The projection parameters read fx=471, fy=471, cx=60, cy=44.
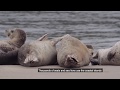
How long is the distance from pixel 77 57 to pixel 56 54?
0.61 m

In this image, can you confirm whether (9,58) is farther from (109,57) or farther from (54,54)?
(109,57)

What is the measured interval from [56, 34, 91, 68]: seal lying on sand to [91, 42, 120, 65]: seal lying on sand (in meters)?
0.27

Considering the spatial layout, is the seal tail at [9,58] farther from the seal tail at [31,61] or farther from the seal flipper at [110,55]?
the seal flipper at [110,55]

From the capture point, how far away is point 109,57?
762 centimetres

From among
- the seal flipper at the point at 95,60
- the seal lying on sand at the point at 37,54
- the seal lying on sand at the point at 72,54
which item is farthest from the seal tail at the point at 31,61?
the seal flipper at the point at 95,60

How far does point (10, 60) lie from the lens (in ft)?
25.1

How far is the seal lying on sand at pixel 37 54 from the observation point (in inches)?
284

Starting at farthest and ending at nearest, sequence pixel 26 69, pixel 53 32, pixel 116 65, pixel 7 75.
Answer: pixel 53 32, pixel 116 65, pixel 26 69, pixel 7 75

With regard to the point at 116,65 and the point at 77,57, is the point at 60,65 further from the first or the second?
the point at 116,65

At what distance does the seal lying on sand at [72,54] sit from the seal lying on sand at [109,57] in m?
0.27

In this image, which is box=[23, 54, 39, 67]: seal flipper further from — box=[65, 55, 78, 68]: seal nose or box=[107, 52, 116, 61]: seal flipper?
box=[107, 52, 116, 61]: seal flipper

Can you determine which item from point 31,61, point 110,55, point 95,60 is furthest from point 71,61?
point 95,60

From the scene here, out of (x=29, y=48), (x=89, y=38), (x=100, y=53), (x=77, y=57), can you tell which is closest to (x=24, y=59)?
(x=29, y=48)

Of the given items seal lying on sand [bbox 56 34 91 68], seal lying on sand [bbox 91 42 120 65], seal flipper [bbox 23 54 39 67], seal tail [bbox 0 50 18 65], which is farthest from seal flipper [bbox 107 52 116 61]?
seal tail [bbox 0 50 18 65]
